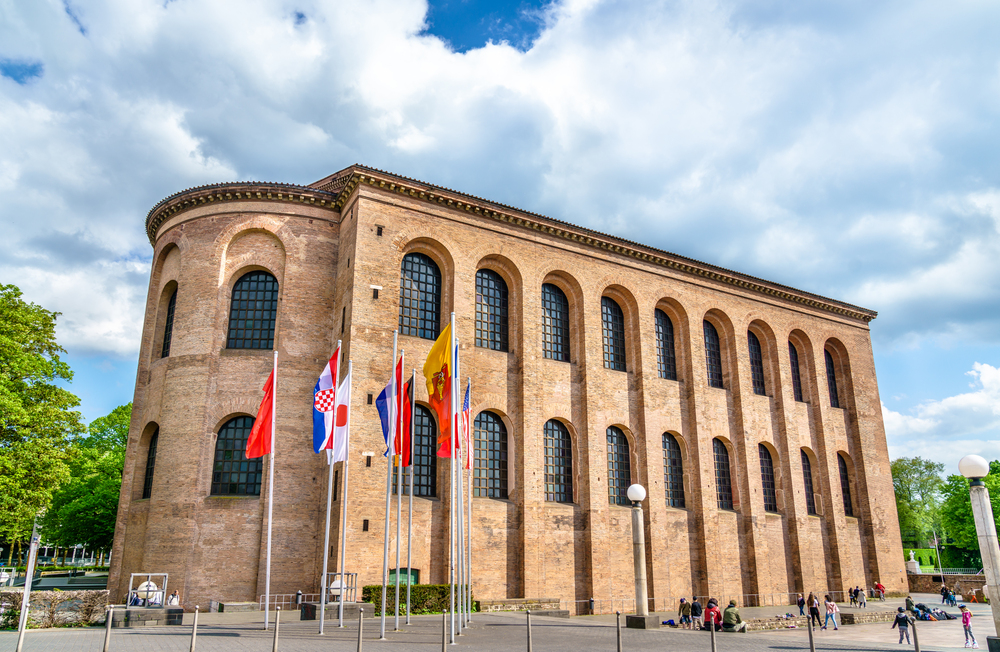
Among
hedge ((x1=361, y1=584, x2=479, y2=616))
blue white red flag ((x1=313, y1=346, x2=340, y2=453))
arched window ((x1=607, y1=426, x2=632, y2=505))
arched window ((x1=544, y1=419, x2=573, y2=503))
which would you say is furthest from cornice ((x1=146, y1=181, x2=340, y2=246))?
arched window ((x1=607, y1=426, x2=632, y2=505))

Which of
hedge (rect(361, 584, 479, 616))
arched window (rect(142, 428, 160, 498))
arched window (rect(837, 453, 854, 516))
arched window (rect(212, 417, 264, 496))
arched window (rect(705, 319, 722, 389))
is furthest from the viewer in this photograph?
arched window (rect(837, 453, 854, 516))

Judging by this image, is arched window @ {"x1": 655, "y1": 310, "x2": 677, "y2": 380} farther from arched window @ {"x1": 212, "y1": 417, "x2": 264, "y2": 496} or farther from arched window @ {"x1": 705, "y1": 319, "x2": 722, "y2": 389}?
arched window @ {"x1": 212, "y1": 417, "x2": 264, "y2": 496}

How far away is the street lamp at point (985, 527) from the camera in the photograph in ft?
41.3

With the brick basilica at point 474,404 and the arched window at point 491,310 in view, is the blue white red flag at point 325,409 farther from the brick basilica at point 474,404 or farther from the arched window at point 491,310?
the arched window at point 491,310

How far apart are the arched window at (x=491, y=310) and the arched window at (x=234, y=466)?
9496 millimetres

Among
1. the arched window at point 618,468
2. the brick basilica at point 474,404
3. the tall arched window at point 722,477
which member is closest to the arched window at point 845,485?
the brick basilica at point 474,404

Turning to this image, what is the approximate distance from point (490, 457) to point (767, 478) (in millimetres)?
16813

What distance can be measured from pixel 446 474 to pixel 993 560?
51.6 ft

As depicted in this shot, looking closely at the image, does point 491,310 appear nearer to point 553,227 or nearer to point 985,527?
point 553,227

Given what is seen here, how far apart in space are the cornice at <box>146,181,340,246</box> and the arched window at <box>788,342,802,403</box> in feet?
88.0

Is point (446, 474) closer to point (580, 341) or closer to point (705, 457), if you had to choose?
point (580, 341)

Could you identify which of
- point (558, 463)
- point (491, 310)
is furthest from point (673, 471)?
point (491, 310)

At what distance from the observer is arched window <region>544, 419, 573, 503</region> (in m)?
26.0

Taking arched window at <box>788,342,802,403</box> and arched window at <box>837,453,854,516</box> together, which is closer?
arched window at <box>837,453,854,516</box>
